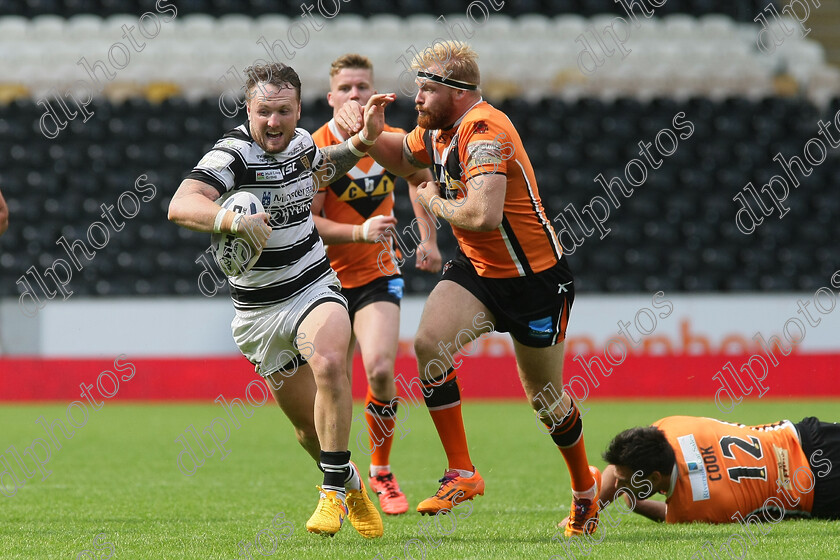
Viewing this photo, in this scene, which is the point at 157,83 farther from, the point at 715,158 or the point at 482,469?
the point at 482,469

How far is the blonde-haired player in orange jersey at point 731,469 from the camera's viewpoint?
5070 millimetres

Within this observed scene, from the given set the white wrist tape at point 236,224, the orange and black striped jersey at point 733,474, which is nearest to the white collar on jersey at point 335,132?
the white wrist tape at point 236,224

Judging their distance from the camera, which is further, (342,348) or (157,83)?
(157,83)

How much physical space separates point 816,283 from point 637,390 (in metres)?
3.37

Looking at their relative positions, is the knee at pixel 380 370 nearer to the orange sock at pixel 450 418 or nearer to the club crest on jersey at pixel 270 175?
the orange sock at pixel 450 418

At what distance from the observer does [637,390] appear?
14320 millimetres

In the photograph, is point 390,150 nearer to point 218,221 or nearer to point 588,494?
point 218,221

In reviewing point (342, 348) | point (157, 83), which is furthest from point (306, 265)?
point (157, 83)

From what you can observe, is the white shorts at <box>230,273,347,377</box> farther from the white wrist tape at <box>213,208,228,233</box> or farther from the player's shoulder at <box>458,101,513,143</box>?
the player's shoulder at <box>458,101,513,143</box>

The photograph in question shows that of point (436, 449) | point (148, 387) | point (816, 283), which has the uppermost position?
point (816, 283)

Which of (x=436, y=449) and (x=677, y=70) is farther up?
(x=677, y=70)

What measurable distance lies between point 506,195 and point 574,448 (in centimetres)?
133

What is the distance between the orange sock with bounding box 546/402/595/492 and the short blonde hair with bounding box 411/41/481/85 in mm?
1747

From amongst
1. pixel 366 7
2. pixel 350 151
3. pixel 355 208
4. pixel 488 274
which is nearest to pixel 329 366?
pixel 488 274
